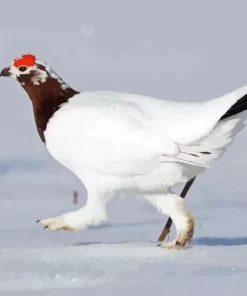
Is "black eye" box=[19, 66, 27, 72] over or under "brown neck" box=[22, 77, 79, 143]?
over

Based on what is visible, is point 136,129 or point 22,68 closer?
point 136,129

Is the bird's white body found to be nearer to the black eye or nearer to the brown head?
the brown head

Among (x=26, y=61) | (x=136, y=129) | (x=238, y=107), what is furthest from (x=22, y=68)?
(x=238, y=107)

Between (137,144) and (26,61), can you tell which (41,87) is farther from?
(137,144)

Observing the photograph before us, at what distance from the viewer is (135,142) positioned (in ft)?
7.02

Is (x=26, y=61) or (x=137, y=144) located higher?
(x=26, y=61)

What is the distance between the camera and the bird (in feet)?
6.98

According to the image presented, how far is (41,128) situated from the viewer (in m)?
2.29

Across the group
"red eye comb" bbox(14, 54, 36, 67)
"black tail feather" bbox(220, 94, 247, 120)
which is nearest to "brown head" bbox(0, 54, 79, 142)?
"red eye comb" bbox(14, 54, 36, 67)

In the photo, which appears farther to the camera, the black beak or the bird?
the black beak

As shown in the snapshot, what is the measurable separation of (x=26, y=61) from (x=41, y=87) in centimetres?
8

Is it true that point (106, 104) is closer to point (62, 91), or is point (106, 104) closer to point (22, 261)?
point (62, 91)

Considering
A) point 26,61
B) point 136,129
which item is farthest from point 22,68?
point 136,129

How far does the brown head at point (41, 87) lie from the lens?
229cm
